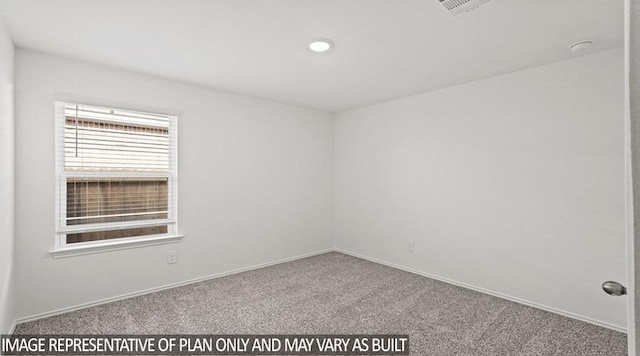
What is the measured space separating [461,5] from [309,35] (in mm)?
1029

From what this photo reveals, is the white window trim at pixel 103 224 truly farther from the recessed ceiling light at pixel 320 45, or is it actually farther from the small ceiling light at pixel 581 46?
the small ceiling light at pixel 581 46

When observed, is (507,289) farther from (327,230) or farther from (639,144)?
(639,144)

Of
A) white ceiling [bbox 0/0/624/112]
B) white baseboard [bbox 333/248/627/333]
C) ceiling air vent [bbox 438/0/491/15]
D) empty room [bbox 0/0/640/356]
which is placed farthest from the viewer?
white baseboard [bbox 333/248/627/333]

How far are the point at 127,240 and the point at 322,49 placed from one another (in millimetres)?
2634

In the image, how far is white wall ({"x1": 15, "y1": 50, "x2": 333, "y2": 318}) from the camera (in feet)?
8.55

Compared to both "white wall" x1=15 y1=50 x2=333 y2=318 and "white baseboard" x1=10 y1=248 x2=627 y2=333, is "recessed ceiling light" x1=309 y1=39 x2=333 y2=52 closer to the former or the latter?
"white wall" x1=15 y1=50 x2=333 y2=318

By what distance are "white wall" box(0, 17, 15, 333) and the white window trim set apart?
1.15ft

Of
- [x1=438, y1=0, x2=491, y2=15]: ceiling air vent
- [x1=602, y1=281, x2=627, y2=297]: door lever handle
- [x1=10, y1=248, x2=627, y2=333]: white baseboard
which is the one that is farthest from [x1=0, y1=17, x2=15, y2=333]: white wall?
[x1=602, y1=281, x2=627, y2=297]: door lever handle

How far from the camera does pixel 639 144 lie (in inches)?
16.2

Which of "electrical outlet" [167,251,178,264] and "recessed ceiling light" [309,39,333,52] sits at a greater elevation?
"recessed ceiling light" [309,39,333,52]

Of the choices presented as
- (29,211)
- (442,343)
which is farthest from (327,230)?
(29,211)

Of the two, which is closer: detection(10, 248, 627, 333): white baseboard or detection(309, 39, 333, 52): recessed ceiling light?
detection(309, 39, 333, 52): recessed ceiling light

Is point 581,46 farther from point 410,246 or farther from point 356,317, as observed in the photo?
point 356,317

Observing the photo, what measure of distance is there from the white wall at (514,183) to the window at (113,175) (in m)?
2.67
